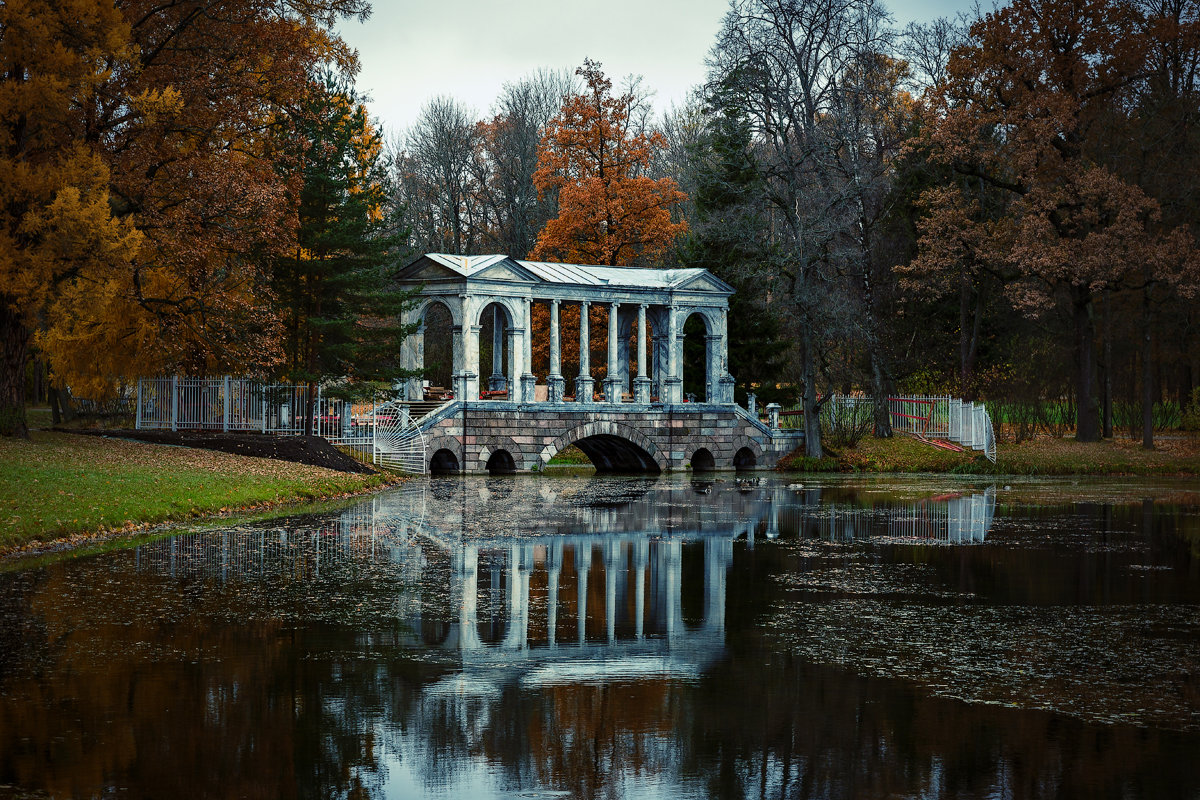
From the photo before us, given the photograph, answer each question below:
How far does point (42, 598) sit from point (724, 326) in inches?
1483

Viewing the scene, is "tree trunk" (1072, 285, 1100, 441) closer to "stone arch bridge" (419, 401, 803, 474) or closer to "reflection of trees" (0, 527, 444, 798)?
"stone arch bridge" (419, 401, 803, 474)

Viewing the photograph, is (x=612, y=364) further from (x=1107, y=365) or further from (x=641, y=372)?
(x=1107, y=365)

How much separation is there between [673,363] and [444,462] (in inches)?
394

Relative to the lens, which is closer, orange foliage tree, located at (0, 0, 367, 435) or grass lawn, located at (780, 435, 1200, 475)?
orange foliage tree, located at (0, 0, 367, 435)

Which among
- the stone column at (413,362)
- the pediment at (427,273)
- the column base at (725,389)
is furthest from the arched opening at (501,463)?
the column base at (725,389)

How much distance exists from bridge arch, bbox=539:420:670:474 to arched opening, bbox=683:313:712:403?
4.68 m

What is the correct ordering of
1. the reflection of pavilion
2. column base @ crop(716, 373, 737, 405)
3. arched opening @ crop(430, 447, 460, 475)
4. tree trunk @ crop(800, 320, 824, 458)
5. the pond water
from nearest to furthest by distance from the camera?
the pond water < the reflection of pavilion < arched opening @ crop(430, 447, 460, 475) < tree trunk @ crop(800, 320, 824, 458) < column base @ crop(716, 373, 737, 405)

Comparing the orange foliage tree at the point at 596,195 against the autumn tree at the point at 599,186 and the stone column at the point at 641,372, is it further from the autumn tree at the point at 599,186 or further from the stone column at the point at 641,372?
the stone column at the point at 641,372

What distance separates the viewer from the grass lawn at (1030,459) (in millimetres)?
38062

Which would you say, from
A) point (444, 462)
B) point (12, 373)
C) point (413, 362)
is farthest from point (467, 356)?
point (12, 373)

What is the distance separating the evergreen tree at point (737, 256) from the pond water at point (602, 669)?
28766 millimetres

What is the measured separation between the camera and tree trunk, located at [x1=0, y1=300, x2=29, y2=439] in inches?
1078

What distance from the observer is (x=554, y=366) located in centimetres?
4484

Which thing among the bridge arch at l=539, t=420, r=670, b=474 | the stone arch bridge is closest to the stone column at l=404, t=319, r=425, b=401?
the stone arch bridge
